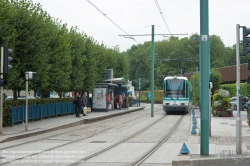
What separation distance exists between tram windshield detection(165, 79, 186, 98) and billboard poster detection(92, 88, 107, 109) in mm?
5558

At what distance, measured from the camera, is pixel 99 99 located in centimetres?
4238

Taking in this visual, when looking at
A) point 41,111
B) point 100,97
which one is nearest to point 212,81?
point 100,97

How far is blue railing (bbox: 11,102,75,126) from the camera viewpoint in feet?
81.5

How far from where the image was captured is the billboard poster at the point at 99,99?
135 ft

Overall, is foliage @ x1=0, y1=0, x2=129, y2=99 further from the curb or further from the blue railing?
the curb

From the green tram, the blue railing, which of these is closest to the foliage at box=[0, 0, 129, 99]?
the blue railing

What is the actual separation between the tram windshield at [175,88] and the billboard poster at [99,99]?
5.56m

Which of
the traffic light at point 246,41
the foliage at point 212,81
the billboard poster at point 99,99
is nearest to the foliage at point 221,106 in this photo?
the billboard poster at point 99,99

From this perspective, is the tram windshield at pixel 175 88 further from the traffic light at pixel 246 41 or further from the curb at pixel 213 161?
the curb at pixel 213 161

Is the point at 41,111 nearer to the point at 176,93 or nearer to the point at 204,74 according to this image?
the point at 176,93

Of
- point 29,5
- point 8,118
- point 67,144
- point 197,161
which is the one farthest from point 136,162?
point 29,5

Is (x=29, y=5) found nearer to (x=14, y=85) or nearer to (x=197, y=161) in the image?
(x=14, y=85)

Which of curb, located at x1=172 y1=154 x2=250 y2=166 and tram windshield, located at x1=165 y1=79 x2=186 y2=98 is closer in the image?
curb, located at x1=172 y1=154 x2=250 y2=166

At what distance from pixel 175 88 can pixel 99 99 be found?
6.72 metres
